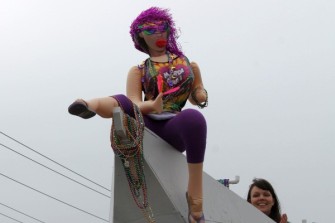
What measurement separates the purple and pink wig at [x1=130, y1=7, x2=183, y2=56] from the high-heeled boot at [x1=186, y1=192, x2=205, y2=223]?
0.90 metres

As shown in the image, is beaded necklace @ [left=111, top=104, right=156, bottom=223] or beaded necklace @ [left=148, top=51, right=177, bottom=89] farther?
beaded necklace @ [left=148, top=51, right=177, bottom=89]

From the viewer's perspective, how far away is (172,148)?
3082 millimetres

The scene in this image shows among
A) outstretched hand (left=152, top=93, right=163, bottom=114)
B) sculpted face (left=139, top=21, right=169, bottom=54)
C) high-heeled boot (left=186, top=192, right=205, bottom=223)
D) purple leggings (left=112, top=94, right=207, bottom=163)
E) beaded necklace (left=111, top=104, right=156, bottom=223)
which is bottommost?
high-heeled boot (left=186, top=192, right=205, bottom=223)

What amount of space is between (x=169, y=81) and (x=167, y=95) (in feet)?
0.25

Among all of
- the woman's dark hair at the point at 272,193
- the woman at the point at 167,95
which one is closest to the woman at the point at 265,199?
the woman's dark hair at the point at 272,193

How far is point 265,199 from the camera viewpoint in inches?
165

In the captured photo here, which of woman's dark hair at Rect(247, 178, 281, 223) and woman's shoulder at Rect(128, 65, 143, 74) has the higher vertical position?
woman's shoulder at Rect(128, 65, 143, 74)

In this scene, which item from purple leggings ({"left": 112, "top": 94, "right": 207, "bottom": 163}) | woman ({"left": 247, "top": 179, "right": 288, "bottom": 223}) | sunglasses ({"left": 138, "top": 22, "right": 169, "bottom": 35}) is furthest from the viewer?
woman ({"left": 247, "top": 179, "right": 288, "bottom": 223})

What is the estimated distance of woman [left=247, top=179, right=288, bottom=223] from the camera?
4.18 meters

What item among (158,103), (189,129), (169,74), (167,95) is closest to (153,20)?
(169,74)

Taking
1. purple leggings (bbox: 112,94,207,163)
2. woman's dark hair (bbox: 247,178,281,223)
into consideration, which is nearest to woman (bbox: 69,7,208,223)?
purple leggings (bbox: 112,94,207,163)

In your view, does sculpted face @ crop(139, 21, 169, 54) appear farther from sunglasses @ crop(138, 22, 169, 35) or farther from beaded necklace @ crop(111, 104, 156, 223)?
beaded necklace @ crop(111, 104, 156, 223)

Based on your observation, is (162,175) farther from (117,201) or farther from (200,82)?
(200,82)

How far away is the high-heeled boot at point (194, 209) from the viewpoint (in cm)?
286
